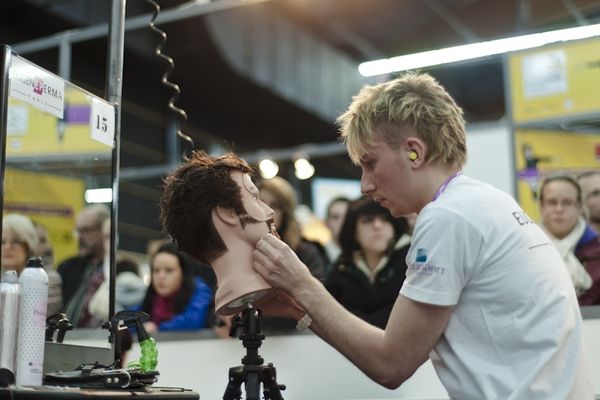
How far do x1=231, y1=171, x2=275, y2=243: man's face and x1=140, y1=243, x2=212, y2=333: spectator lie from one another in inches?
74.7

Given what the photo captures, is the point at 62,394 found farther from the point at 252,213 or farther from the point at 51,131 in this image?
the point at 51,131

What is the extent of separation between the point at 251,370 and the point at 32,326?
0.47 meters

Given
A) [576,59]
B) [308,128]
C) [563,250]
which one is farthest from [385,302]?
[308,128]

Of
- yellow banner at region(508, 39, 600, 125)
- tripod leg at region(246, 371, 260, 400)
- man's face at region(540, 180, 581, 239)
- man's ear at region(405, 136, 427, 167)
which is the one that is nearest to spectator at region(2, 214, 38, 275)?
tripod leg at region(246, 371, 260, 400)

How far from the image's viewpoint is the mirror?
190 centimetres

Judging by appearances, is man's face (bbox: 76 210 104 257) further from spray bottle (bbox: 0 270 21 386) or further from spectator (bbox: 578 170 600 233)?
spectator (bbox: 578 170 600 233)

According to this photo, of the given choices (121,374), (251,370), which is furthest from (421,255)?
(121,374)

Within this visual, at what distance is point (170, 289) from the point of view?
395cm

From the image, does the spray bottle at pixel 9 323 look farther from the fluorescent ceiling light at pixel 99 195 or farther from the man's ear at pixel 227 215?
the fluorescent ceiling light at pixel 99 195

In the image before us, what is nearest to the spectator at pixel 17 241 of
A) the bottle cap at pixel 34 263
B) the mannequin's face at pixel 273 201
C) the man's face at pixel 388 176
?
the bottle cap at pixel 34 263

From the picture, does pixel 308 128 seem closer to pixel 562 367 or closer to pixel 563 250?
pixel 563 250

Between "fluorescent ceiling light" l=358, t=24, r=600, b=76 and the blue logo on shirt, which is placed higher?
"fluorescent ceiling light" l=358, t=24, r=600, b=76

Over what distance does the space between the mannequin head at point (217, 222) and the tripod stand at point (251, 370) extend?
8 cm

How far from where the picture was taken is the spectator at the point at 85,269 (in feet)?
9.24
